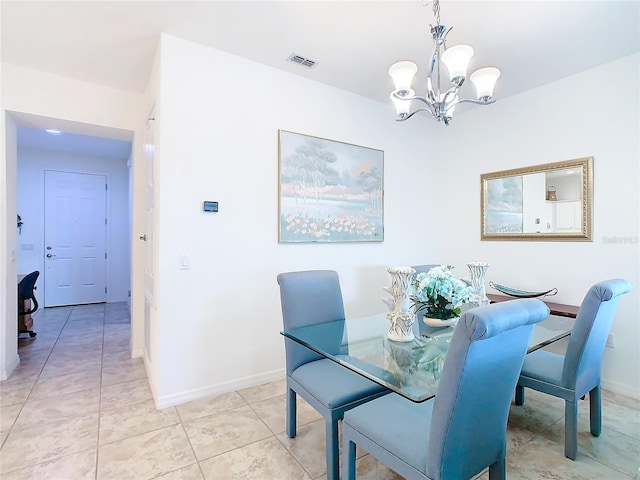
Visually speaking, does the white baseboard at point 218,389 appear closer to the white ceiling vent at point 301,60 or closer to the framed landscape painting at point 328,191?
the framed landscape painting at point 328,191

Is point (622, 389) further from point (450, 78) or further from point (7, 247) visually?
point (7, 247)

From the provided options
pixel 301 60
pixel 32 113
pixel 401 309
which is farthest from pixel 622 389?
pixel 32 113

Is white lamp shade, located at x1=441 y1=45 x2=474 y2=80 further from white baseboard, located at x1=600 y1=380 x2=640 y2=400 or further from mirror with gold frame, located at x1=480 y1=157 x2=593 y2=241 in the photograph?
white baseboard, located at x1=600 y1=380 x2=640 y2=400

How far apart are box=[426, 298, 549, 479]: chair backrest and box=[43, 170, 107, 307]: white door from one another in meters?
6.64

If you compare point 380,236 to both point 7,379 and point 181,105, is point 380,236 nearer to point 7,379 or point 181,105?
point 181,105

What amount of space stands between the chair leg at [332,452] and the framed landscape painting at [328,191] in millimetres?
1614

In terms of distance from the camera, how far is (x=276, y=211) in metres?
2.86

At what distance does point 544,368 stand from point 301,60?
9.16 feet

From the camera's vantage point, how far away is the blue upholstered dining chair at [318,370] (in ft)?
5.28

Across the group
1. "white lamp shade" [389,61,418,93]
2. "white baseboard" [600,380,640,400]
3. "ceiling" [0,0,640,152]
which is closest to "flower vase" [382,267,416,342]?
"white lamp shade" [389,61,418,93]

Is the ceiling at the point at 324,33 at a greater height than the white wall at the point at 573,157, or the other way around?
the ceiling at the point at 324,33

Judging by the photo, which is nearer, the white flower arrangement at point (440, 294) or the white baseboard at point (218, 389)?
the white flower arrangement at point (440, 294)

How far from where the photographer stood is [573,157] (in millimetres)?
2924

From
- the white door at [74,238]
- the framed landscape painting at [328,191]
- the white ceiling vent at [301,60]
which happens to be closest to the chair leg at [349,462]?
the framed landscape painting at [328,191]
